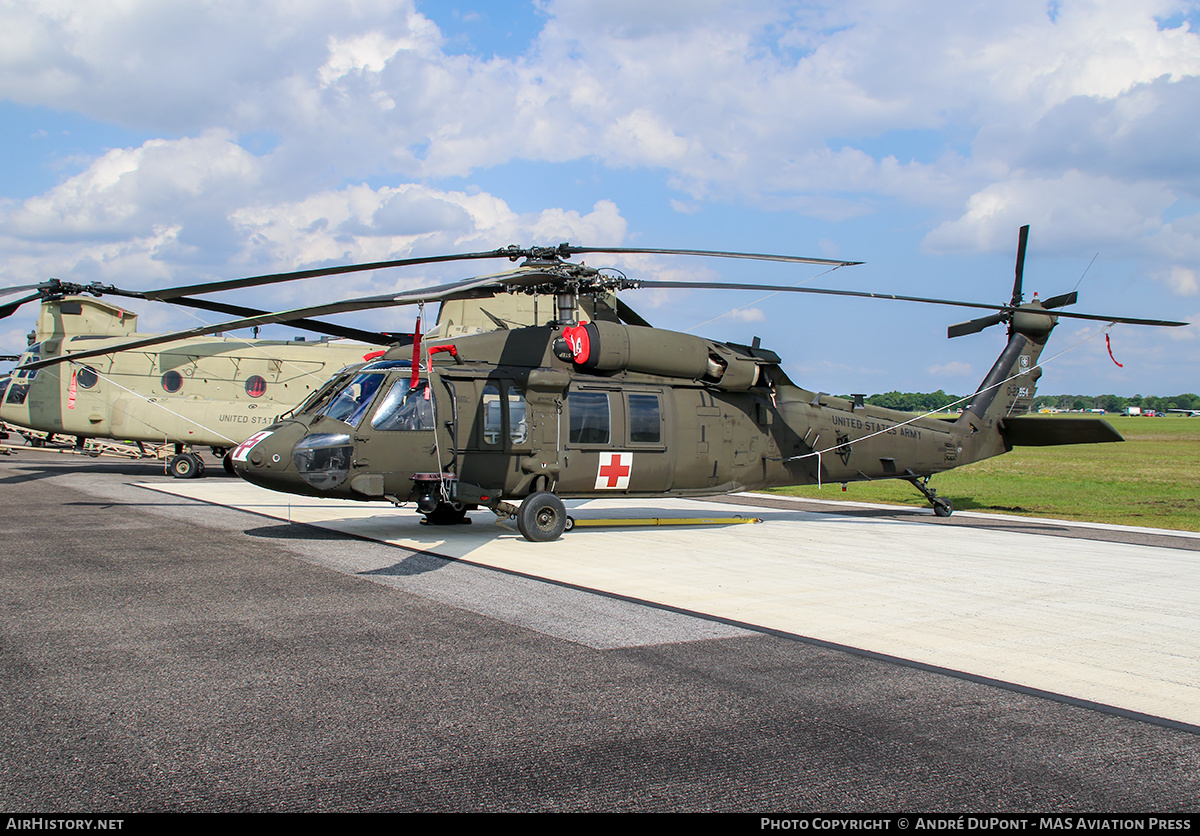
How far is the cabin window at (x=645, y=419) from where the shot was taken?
1292 centimetres

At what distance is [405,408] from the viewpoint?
11656mm

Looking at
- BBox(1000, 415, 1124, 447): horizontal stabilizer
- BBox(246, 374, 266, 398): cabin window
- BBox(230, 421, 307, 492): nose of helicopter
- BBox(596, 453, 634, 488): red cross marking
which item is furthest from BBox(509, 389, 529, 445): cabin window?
BBox(246, 374, 266, 398): cabin window

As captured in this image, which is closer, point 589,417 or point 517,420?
point 517,420

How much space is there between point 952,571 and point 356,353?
1831cm

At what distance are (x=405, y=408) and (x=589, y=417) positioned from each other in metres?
2.74

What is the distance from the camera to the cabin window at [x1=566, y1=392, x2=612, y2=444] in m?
12.6

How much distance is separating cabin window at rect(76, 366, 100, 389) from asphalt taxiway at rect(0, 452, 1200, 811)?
1276 cm

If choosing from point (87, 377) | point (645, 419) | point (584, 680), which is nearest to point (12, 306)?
point (87, 377)

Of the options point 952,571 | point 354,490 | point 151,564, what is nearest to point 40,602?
point 151,564

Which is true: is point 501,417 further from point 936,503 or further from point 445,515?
point 936,503

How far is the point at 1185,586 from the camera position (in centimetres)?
936

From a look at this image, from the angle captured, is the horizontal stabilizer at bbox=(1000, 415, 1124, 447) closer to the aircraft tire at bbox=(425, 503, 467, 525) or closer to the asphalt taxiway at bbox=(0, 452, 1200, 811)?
the asphalt taxiway at bbox=(0, 452, 1200, 811)

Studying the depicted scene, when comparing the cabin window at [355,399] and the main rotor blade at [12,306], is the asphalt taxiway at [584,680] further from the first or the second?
the main rotor blade at [12,306]

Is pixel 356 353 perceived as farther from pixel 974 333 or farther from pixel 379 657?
pixel 379 657
